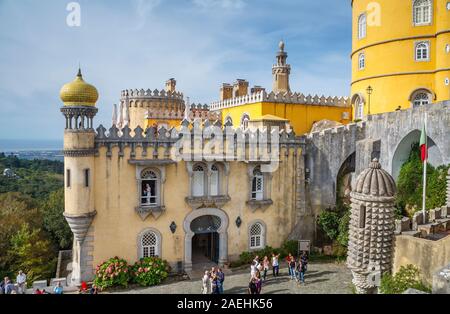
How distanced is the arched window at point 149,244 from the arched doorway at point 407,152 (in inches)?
549

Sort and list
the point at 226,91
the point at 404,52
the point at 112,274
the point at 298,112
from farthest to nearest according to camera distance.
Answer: the point at 226,91 < the point at 298,112 < the point at 404,52 < the point at 112,274

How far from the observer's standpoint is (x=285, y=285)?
60.0 feet

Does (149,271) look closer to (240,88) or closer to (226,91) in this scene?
(240,88)

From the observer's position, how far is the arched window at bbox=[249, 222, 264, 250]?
2284 centimetres

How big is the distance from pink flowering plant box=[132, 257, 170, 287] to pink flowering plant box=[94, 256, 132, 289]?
471mm

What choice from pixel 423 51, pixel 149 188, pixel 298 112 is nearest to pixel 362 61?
pixel 423 51

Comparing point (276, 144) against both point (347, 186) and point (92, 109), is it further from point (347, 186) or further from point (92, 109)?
point (92, 109)

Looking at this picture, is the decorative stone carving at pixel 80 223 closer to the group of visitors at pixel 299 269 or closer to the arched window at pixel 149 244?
the arched window at pixel 149 244

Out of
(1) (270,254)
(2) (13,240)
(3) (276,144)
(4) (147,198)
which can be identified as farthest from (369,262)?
(2) (13,240)

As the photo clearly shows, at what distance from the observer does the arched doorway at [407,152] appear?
19594 millimetres

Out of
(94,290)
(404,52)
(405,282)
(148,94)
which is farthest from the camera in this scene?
(148,94)

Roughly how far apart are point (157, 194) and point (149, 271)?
3.98 meters

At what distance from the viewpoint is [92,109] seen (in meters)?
18.8

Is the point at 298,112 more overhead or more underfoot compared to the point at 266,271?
more overhead
